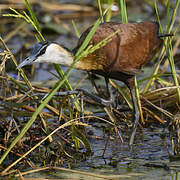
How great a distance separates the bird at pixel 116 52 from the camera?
11.6 ft

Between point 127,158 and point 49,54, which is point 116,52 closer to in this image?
point 49,54

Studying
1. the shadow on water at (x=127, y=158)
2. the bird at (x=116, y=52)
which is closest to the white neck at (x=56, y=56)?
the bird at (x=116, y=52)

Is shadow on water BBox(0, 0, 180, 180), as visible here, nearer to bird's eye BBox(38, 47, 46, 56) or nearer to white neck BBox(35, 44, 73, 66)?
white neck BBox(35, 44, 73, 66)

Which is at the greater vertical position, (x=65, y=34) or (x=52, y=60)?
(x=65, y=34)

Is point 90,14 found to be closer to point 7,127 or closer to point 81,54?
point 7,127

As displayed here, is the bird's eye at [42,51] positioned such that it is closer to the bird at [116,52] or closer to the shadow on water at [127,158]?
the bird at [116,52]

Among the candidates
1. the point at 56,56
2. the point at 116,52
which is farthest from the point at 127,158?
the point at 56,56

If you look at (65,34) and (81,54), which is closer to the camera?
(81,54)

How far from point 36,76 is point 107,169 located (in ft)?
9.27

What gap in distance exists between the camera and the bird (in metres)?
3.53

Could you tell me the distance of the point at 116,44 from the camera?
12.2 ft

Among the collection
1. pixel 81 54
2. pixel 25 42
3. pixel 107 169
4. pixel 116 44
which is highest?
pixel 25 42

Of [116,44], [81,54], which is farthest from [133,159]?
[81,54]

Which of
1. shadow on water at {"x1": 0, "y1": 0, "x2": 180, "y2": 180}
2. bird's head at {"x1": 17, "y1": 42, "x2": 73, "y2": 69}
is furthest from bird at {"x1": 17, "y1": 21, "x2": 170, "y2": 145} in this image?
shadow on water at {"x1": 0, "y1": 0, "x2": 180, "y2": 180}
